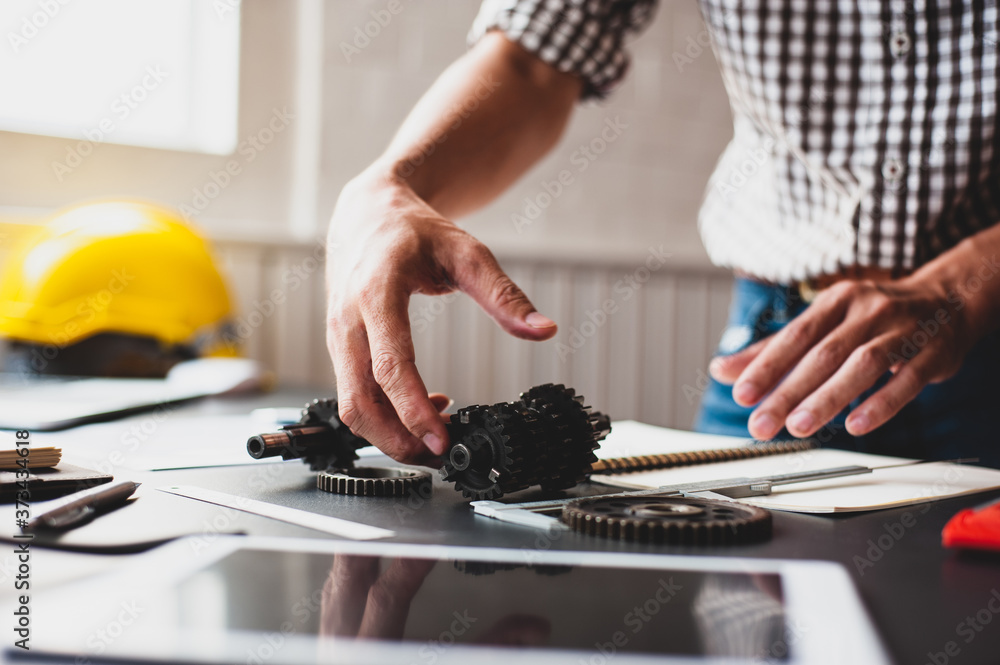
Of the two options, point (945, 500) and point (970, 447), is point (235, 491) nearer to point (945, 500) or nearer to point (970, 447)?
point (945, 500)

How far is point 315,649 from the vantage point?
0.96 ft

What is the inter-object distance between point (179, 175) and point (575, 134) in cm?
110

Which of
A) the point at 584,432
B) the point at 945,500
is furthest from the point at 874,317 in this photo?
the point at 584,432

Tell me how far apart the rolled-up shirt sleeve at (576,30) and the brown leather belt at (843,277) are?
39 cm

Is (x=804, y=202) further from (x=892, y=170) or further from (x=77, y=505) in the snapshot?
(x=77, y=505)

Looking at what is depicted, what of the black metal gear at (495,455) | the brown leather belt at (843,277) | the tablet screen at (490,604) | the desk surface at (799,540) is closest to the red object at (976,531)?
the desk surface at (799,540)

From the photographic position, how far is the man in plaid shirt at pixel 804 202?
0.74m

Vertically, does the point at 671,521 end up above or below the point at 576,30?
below

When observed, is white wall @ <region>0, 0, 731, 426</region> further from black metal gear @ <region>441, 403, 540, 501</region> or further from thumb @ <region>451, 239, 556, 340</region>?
black metal gear @ <region>441, 403, 540, 501</region>

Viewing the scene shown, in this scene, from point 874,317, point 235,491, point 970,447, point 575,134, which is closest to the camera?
point 235,491

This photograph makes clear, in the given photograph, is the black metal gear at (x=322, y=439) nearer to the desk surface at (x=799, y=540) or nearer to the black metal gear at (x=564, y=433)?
the desk surface at (x=799, y=540)

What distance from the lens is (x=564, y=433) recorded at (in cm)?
57

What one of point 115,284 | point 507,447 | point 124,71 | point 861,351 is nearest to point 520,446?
point 507,447

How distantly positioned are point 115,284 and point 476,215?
109cm
